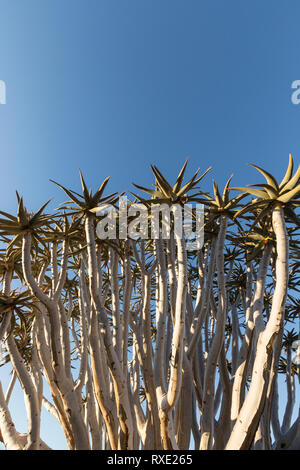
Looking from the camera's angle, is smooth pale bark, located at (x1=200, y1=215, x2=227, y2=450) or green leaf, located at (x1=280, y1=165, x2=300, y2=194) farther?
smooth pale bark, located at (x1=200, y1=215, x2=227, y2=450)

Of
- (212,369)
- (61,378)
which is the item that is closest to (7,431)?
(61,378)

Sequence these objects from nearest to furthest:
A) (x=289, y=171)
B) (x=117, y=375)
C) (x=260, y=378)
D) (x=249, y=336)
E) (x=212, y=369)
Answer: (x=260, y=378) → (x=289, y=171) → (x=117, y=375) → (x=212, y=369) → (x=249, y=336)

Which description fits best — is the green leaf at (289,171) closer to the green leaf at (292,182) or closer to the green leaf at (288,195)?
the green leaf at (292,182)

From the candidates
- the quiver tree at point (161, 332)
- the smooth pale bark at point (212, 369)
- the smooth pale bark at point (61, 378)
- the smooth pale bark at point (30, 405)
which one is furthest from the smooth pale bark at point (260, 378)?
the smooth pale bark at point (30, 405)

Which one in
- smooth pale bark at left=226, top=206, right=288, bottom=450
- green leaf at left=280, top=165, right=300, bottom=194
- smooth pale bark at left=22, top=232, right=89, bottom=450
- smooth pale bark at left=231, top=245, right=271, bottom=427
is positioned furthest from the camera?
smooth pale bark at left=231, top=245, right=271, bottom=427

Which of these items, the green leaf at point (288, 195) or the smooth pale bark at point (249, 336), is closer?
the green leaf at point (288, 195)

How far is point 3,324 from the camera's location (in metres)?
10.1

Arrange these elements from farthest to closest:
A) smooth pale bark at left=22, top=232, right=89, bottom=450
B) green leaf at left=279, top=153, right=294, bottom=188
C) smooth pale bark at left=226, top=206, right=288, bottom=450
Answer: smooth pale bark at left=22, top=232, right=89, bottom=450 < green leaf at left=279, top=153, right=294, bottom=188 < smooth pale bark at left=226, top=206, right=288, bottom=450

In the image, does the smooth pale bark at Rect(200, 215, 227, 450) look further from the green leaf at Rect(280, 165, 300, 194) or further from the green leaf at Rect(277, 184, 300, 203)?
the green leaf at Rect(280, 165, 300, 194)

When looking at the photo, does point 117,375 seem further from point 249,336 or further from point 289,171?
point 289,171

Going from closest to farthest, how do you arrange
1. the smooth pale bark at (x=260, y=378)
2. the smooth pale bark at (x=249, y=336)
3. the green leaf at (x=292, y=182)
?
the smooth pale bark at (x=260, y=378)
the green leaf at (x=292, y=182)
the smooth pale bark at (x=249, y=336)

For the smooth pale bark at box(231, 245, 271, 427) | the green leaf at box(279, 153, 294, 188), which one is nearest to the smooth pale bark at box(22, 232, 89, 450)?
the smooth pale bark at box(231, 245, 271, 427)
